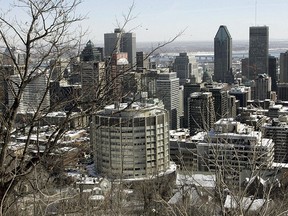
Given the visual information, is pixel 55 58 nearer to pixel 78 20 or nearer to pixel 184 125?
pixel 78 20

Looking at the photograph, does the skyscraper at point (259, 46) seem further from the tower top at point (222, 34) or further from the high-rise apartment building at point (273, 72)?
the tower top at point (222, 34)

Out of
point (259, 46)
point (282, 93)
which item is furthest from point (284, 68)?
point (282, 93)

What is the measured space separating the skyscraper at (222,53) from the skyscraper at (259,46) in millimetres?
2580

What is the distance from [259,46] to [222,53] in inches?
178

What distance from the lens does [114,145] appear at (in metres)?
10.4

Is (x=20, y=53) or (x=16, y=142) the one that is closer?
(x=20, y=53)

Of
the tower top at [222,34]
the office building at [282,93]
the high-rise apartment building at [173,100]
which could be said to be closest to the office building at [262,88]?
the office building at [282,93]

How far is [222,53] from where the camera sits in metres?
47.4

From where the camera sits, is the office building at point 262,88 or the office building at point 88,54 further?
the office building at point 262,88

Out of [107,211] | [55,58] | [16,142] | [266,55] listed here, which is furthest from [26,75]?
[266,55]

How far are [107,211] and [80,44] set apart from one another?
1.89 m

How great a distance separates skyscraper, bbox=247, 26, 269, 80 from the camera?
40.6m

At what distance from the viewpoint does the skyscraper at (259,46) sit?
133 ft

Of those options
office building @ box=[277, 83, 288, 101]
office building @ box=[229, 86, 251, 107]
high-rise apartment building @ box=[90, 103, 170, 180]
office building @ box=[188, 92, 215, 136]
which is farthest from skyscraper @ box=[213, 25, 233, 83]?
high-rise apartment building @ box=[90, 103, 170, 180]
